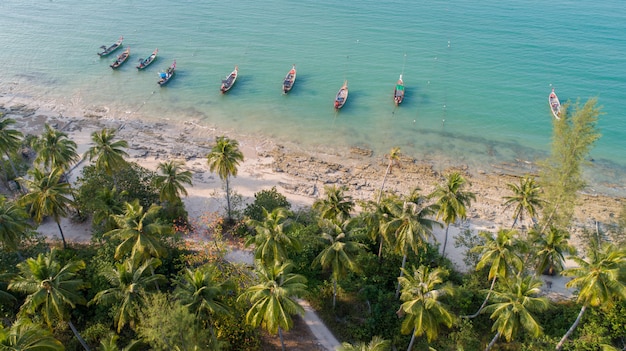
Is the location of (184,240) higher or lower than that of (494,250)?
lower

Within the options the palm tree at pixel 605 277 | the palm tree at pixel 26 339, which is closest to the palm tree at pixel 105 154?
the palm tree at pixel 26 339

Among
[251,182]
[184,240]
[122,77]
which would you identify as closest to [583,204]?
[251,182]

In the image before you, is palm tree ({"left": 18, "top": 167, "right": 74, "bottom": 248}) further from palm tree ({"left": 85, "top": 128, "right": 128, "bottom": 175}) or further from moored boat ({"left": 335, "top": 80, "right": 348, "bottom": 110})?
moored boat ({"left": 335, "top": 80, "right": 348, "bottom": 110})

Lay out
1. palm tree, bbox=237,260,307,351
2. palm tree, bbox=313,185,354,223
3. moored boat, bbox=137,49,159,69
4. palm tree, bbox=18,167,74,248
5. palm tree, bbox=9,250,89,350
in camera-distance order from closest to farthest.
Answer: palm tree, bbox=237,260,307,351
palm tree, bbox=9,250,89,350
palm tree, bbox=18,167,74,248
palm tree, bbox=313,185,354,223
moored boat, bbox=137,49,159,69

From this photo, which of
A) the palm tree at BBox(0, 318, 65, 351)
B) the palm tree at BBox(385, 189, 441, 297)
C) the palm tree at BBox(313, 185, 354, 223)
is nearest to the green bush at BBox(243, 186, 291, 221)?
the palm tree at BBox(313, 185, 354, 223)

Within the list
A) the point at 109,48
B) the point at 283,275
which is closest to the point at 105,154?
the point at 283,275

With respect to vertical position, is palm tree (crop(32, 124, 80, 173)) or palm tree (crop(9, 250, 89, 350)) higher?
palm tree (crop(32, 124, 80, 173))

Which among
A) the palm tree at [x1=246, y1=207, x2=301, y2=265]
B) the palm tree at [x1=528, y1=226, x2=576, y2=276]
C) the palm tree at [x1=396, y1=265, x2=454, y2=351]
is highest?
the palm tree at [x1=528, y1=226, x2=576, y2=276]

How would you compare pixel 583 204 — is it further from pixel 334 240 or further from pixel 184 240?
pixel 184 240
